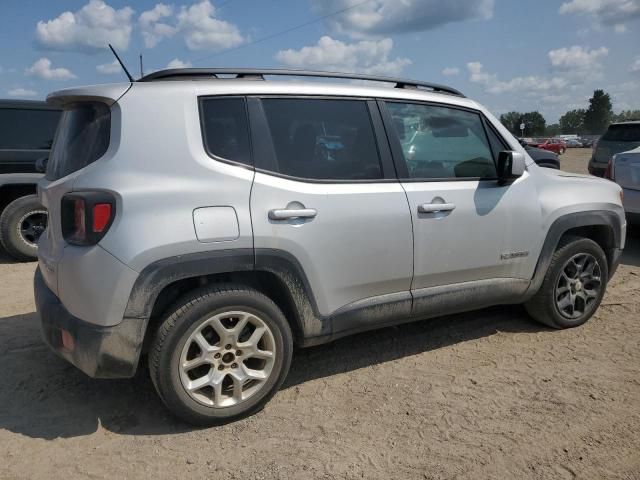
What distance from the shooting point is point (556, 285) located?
4.23m

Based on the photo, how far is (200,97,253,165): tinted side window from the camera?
2971 millimetres

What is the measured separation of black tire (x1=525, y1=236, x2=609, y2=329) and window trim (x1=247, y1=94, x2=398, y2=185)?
62.1 inches

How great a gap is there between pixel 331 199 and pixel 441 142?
104cm

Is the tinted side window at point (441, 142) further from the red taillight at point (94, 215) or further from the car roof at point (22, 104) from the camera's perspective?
the car roof at point (22, 104)

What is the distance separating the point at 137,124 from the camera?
283cm

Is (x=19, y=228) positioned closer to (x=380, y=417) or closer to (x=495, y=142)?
(x=380, y=417)

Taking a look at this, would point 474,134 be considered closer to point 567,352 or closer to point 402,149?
point 402,149

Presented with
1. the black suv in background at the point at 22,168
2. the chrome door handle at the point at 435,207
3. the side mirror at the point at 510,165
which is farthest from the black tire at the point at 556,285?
the black suv in background at the point at 22,168

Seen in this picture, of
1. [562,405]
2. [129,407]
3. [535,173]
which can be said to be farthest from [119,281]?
[535,173]

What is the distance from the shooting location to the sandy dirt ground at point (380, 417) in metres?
2.70

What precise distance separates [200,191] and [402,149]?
4.49ft

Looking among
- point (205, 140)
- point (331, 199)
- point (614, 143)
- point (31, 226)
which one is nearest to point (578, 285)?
point (331, 199)

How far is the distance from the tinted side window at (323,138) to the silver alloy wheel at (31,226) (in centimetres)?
486

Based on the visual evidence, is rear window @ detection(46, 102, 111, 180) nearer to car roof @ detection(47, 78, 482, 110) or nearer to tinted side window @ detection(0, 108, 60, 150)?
car roof @ detection(47, 78, 482, 110)
